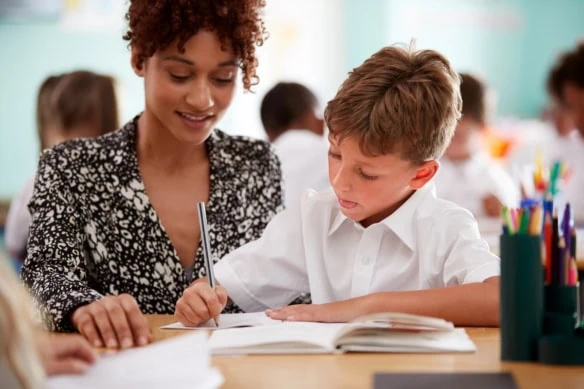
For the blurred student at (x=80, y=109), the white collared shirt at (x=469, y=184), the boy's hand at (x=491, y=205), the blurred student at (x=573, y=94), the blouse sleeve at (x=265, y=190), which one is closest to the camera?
the blouse sleeve at (x=265, y=190)

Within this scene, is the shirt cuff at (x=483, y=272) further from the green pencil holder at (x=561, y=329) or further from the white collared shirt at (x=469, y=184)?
the white collared shirt at (x=469, y=184)

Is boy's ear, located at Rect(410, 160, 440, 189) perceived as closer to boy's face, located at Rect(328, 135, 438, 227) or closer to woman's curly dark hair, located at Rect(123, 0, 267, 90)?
boy's face, located at Rect(328, 135, 438, 227)

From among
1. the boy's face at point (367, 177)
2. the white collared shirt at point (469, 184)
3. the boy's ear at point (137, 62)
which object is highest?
the boy's ear at point (137, 62)

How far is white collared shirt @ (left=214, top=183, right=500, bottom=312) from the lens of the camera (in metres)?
1.68

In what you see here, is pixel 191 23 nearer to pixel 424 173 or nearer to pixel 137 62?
pixel 137 62

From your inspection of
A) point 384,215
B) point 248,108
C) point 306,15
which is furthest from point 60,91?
point 306,15

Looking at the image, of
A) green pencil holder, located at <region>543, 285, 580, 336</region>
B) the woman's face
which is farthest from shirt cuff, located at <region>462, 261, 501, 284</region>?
the woman's face

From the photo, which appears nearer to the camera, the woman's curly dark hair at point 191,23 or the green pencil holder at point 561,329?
the green pencil holder at point 561,329

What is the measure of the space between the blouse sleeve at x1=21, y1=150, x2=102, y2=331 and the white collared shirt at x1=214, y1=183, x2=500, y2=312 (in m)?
0.27

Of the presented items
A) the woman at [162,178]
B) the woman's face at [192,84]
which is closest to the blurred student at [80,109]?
the woman at [162,178]

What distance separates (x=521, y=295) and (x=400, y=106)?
52 centimetres

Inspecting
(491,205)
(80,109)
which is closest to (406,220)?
(80,109)

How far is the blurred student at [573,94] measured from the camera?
417cm

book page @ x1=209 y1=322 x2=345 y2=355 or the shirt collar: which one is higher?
the shirt collar
